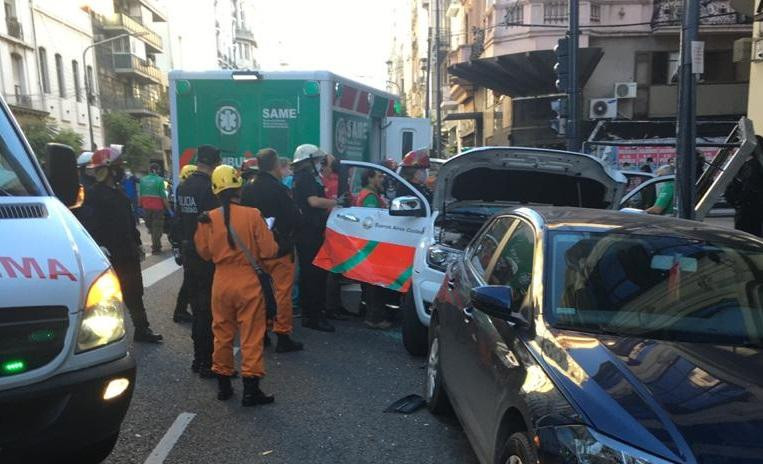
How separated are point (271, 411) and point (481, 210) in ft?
10.1

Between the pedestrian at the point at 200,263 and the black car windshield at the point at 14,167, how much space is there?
1595 mm

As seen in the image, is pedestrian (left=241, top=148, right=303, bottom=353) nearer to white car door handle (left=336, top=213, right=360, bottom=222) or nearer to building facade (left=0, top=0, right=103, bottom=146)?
white car door handle (left=336, top=213, right=360, bottom=222)

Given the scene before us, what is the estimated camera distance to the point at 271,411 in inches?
167

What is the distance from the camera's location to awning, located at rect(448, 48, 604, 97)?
62.5 ft

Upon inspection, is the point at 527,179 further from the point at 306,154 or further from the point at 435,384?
the point at 435,384

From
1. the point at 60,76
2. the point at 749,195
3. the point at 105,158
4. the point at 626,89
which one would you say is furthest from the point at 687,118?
the point at 60,76

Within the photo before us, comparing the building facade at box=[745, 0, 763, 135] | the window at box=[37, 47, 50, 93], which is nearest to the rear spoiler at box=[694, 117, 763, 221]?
the building facade at box=[745, 0, 763, 135]

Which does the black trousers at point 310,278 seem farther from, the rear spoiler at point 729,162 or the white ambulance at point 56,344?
the rear spoiler at point 729,162

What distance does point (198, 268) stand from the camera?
4.89 metres

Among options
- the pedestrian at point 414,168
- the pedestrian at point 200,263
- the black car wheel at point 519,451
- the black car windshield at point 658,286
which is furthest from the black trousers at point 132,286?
the black car wheel at point 519,451

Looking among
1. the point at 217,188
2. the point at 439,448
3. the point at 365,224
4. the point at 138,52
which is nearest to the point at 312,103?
the point at 365,224

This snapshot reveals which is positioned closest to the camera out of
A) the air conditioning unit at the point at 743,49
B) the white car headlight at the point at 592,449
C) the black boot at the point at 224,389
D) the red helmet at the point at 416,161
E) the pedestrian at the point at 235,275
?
the white car headlight at the point at 592,449

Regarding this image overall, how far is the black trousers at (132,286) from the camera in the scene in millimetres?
5660

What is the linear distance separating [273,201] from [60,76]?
112ft
